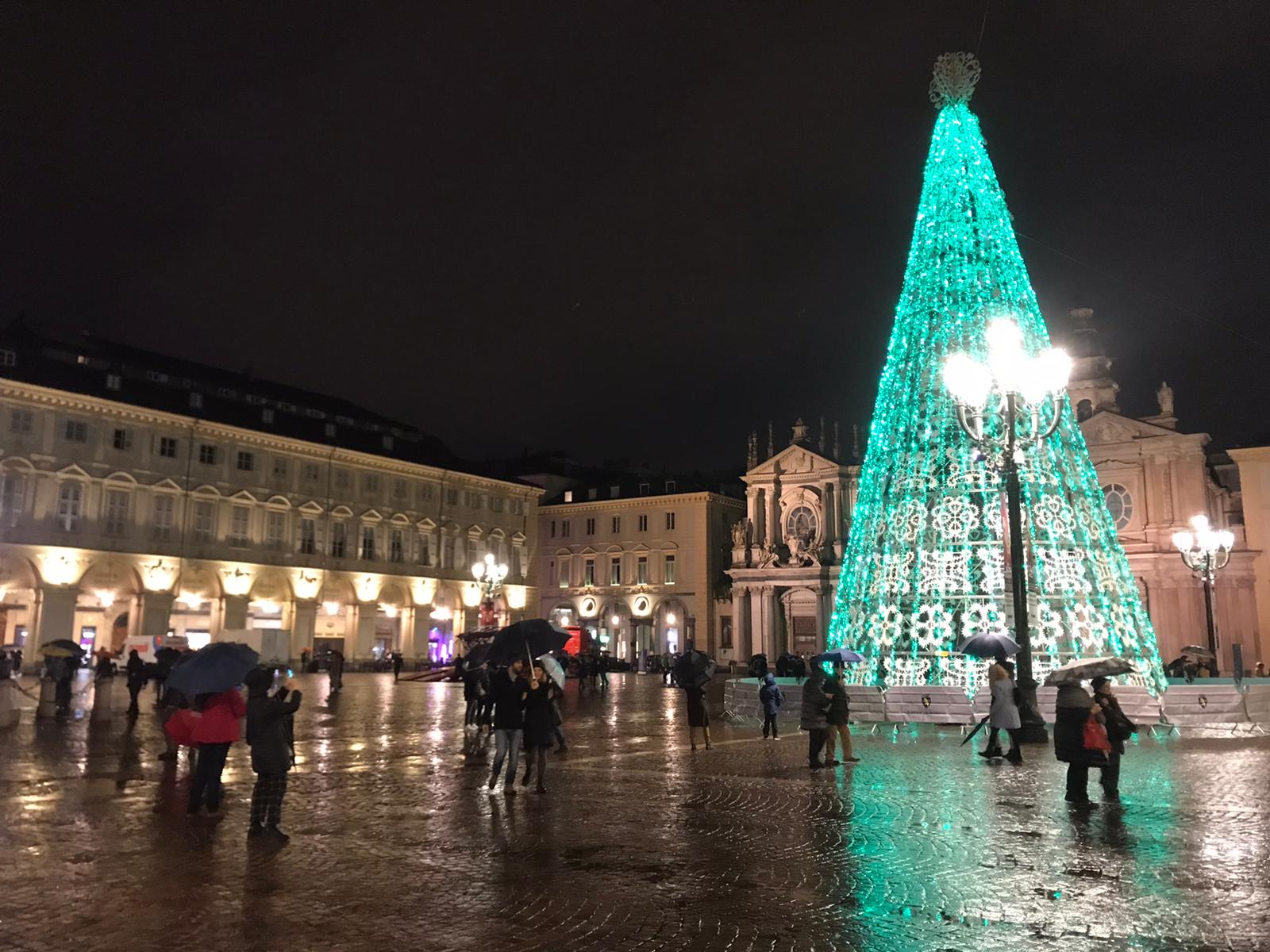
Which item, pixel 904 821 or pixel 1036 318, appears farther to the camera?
pixel 1036 318

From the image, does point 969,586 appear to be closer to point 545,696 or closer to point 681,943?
point 545,696

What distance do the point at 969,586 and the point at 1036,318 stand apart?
4.87 metres

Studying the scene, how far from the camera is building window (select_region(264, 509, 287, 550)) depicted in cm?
5216

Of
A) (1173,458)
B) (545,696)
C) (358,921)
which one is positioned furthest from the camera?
(1173,458)

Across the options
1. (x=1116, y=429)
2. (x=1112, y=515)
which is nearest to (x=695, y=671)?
(x=1112, y=515)

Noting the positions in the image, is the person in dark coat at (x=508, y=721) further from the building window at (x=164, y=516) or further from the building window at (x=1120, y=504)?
the building window at (x=1120, y=504)

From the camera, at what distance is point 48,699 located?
22266 mm

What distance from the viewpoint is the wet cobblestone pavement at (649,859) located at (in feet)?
19.7

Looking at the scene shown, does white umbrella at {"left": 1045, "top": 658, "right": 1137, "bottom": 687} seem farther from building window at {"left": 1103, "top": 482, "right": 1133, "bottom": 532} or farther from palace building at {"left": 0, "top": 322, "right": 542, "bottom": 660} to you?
building window at {"left": 1103, "top": 482, "right": 1133, "bottom": 532}

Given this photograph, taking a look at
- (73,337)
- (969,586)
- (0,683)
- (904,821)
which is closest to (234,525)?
(73,337)

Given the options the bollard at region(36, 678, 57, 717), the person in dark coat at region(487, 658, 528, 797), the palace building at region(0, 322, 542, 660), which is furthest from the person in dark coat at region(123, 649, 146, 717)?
the palace building at region(0, 322, 542, 660)

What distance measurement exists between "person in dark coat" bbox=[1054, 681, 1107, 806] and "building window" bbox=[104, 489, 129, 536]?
4450 cm

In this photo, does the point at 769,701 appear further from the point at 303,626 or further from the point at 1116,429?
the point at 303,626

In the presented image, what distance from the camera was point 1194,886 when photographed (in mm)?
6969
